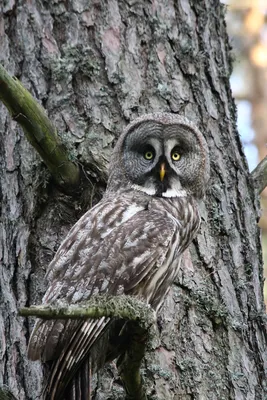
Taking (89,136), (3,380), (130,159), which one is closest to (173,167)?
(130,159)

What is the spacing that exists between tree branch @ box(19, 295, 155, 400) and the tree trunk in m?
0.63

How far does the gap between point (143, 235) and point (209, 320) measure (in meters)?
0.56

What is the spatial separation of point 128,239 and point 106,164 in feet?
1.84

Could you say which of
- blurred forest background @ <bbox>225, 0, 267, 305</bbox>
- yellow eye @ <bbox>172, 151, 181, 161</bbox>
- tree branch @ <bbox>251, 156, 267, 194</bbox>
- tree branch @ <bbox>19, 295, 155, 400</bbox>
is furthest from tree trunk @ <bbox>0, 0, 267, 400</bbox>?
blurred forest background @ <bbox>225, 0, 267, 305</bbox>

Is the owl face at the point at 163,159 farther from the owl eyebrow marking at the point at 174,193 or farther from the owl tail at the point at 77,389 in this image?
the owl tail at the point at 77,389

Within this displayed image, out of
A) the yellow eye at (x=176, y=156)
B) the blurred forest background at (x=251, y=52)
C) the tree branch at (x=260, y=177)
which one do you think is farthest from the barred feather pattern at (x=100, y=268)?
the blurred forest background at (x=251, y=52)

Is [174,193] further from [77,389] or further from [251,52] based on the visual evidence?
[251,52]

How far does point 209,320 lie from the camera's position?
11.5 feet

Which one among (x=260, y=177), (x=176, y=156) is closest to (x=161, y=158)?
(x=176, y=156)

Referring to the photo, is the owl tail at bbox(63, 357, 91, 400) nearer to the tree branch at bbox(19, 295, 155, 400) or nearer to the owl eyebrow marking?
the tree branch at bbox(19, 295, 155, 400)

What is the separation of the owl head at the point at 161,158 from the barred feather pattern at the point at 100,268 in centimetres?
30

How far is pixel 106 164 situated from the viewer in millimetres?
3701

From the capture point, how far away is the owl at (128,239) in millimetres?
2928

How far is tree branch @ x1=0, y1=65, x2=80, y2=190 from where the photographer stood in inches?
121
